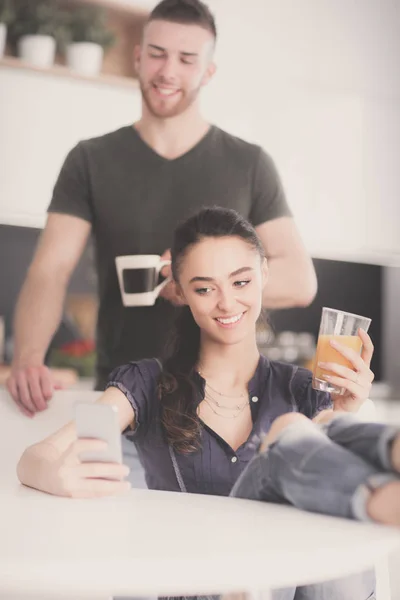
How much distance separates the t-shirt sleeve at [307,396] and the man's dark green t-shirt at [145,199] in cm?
27

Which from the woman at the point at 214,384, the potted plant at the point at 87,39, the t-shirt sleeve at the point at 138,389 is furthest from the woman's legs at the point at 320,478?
the potted plant at the point at 87,39

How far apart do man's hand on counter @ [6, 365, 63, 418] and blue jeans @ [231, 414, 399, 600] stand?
1.93 ft

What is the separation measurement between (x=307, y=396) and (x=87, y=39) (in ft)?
3.26

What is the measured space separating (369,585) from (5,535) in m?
0.58

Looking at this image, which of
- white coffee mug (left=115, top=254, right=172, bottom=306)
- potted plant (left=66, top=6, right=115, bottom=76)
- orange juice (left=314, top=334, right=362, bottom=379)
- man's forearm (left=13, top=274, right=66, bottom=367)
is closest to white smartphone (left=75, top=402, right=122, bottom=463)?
orange juice (left=314, top=334, right=362, bottom=379)

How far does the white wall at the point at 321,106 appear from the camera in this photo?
1.45 m

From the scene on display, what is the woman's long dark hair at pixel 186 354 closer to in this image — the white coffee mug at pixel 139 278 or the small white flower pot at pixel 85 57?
the white coffee mug at pixel 139 278

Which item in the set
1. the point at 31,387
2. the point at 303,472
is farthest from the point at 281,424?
the point at 31,387

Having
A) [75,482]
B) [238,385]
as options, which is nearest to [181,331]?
[238,385]

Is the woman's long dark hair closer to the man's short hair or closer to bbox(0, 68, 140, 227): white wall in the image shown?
the man's short hair

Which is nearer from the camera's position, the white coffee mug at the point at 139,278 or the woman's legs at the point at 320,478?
the woman's legs at the point at 320,478

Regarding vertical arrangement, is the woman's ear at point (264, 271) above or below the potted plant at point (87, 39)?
below

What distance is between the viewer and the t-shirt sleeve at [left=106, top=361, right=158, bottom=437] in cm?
124

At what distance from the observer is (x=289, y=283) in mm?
1397
